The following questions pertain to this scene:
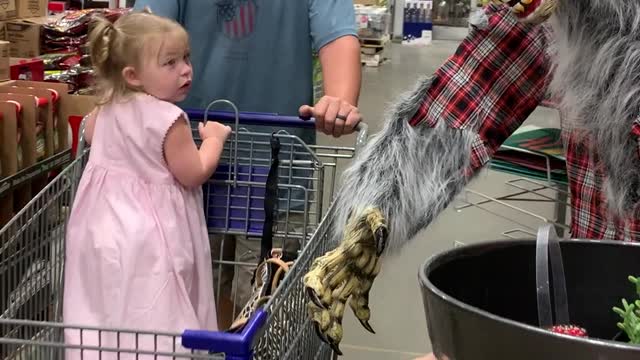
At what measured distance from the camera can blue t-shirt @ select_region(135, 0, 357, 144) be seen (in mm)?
1746

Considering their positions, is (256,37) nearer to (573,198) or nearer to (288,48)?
(288,48)

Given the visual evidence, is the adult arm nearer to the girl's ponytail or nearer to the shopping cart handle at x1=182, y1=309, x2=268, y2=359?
the girl's ponytail

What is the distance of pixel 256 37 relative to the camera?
5.77ft

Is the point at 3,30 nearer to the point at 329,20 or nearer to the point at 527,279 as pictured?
the point at 329,20

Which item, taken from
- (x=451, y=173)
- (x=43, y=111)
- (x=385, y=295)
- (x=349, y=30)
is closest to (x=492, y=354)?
(x=451, y=173)

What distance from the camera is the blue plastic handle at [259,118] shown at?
1618 millimetres

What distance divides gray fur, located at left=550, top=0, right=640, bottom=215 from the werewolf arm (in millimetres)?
68

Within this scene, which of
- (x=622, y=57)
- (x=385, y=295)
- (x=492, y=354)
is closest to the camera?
(x=492, y=354)

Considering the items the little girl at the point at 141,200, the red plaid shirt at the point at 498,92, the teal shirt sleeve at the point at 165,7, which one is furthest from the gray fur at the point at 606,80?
the teal shirt sleeve at the point at 165,7

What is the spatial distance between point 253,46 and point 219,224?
386 millimetres

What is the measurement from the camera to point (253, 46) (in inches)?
69.4

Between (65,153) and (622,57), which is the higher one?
(622,57)

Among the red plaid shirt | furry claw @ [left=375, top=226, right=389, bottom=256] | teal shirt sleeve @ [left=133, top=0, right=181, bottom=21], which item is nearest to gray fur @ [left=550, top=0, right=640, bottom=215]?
the red plaid shirt

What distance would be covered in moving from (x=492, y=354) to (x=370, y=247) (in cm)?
30
